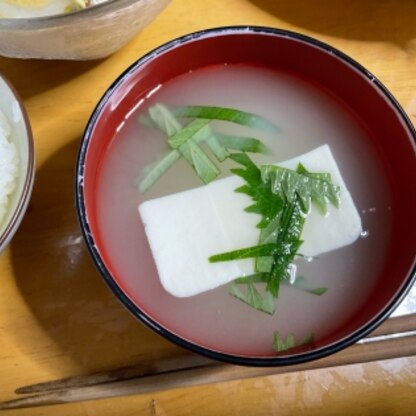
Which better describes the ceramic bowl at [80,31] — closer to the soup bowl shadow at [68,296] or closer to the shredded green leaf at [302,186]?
the soup bowl shadow at [68,296]

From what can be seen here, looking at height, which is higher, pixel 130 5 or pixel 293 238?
pixel 130 5

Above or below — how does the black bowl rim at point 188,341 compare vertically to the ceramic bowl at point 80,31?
below

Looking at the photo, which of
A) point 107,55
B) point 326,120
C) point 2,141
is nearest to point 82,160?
point 2,141

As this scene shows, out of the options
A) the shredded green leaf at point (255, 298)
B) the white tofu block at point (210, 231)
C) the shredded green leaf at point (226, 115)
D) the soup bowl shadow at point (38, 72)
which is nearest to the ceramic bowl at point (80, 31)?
the soup bowl shadow at point (38, 72)

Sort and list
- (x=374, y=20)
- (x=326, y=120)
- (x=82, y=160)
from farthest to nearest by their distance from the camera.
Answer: (x=374, y=20)
(x=326, y=120)
(x=82, y=160)

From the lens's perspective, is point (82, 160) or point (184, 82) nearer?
point (82, 160)

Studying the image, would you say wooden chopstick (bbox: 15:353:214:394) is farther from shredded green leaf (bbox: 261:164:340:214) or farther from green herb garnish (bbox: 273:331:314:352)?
shredded green leaf (bbox: 261:164:340:214)

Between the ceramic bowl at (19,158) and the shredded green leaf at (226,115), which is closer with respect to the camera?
the ceramic bowl at (19,158)

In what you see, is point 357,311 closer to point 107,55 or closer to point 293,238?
point 293,238

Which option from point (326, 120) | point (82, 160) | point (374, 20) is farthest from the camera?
point (374, 20)
